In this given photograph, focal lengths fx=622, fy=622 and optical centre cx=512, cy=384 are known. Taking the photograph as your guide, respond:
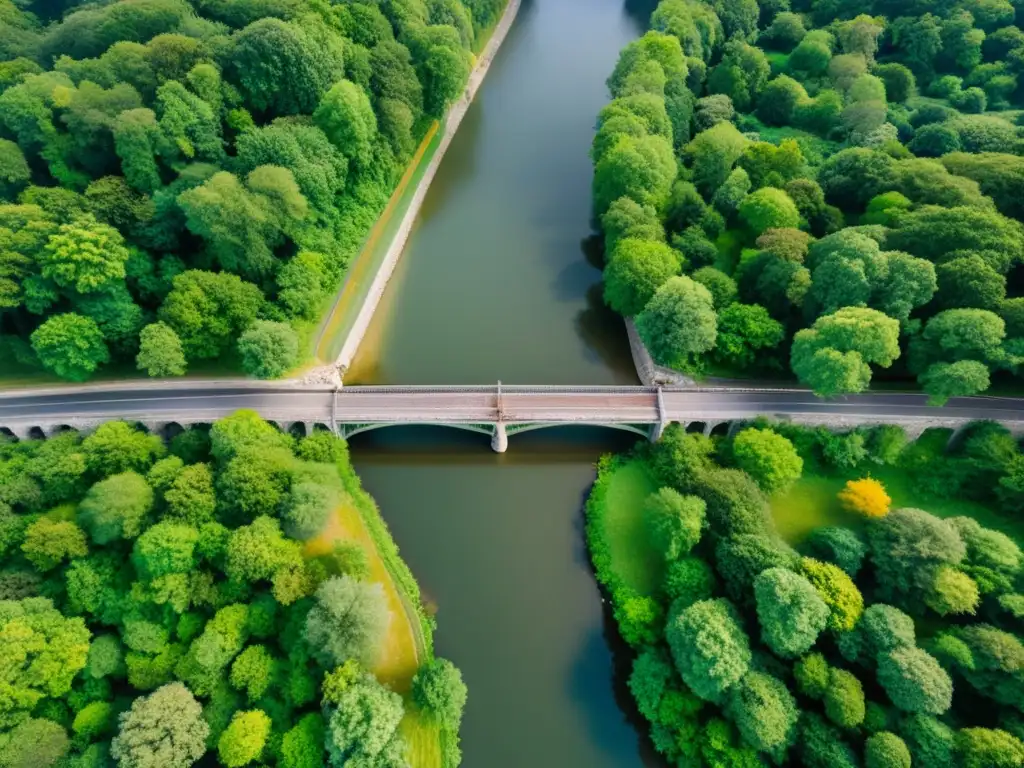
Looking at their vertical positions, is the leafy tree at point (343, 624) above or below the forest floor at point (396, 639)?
above

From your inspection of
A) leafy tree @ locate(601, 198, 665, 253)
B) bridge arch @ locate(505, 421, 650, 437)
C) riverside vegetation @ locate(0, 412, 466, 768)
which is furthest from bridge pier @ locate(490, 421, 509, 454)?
leafy tree @ locate(601, 198, 665, 253)

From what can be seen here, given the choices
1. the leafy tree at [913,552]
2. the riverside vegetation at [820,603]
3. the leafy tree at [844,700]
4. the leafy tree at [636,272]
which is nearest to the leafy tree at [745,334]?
the leafy tree at [636,272]

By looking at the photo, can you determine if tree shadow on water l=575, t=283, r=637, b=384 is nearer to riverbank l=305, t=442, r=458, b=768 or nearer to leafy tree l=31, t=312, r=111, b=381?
riverbank l=305, t=442, r=458, b=768

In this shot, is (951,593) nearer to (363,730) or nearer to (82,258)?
(363,730)

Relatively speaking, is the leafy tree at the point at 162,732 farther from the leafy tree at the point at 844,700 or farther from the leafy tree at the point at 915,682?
the leafy tree at the point at 915,682

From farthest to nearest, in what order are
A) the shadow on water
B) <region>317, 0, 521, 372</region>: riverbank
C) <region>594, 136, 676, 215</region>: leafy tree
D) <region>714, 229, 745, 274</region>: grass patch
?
<region>594, 136, 676, 215</region>: leafy tree
<region>714, 229, 745, 274</region>: grass patch
<region>317, 0, 521, 372</region>: riverbank
the shadow on water

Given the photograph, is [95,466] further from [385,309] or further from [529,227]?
[529,227]
